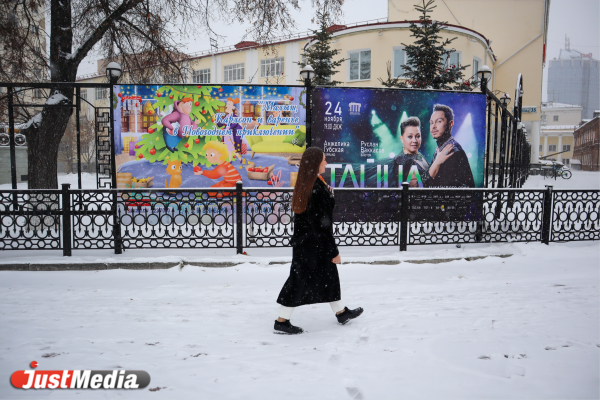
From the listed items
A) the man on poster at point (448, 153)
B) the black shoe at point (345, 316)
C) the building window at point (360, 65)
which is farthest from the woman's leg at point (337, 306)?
the building window at point (360, 65)

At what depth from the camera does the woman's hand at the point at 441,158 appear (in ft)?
29.2

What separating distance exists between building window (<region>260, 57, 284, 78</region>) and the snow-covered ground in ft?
89.5

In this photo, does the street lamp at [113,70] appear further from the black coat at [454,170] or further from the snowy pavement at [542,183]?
the snowy pavement at [542,183]

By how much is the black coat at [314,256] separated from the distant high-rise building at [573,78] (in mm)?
174252

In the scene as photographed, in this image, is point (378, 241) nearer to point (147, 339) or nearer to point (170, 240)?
point (170, 240)

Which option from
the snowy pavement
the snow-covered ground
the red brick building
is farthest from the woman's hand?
the red brick building

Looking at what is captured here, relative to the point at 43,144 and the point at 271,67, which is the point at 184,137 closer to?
the point at 43,144

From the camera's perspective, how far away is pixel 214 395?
2.88 meters

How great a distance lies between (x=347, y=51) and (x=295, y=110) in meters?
17.4

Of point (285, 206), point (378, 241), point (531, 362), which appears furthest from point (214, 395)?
point (378, 241)

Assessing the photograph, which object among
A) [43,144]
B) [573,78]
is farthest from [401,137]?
[573,78]

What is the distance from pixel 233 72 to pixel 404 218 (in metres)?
29.6

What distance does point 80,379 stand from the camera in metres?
3.12

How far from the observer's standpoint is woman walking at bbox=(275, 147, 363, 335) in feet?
12.9
